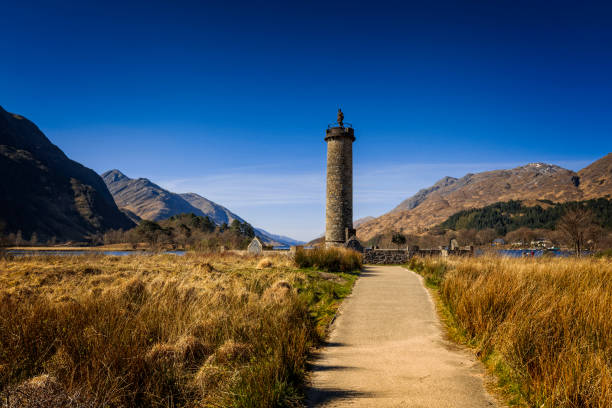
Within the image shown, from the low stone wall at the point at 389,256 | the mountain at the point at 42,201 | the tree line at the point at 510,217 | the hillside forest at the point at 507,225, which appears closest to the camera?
the low stone wall at the point at 389,256

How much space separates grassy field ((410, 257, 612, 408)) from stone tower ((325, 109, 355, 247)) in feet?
69.7

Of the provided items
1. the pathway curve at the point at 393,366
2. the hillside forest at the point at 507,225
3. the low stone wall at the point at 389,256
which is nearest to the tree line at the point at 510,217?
the hillside forest at the point at 507,225

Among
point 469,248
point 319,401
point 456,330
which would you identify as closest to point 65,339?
point 319,401

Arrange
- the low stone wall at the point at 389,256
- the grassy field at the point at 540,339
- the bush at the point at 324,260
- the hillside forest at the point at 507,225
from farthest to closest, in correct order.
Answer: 1. the hillside forest at the point at 507,225
2. the low stone wall at the point at 389,256
3. the bush at the point at 324,260
4. the grassy field at the point at 540,339

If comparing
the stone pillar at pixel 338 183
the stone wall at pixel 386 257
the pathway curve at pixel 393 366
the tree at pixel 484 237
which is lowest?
the pathway curve at pixel 393 366

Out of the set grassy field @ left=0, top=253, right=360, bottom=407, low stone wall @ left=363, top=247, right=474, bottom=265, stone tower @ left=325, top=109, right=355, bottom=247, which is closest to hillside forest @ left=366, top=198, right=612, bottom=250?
stone tower @ left=325, top=109, right=355, bottom=247

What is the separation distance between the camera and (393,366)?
468 cm

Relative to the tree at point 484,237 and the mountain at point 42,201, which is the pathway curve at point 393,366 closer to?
the tree at point 484,237

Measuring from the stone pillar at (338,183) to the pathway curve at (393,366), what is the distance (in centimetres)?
2085

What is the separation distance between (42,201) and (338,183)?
139253mm

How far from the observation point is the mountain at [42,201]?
107m

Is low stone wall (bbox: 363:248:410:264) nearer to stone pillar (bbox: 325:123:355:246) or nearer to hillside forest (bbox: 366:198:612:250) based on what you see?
stone pillar (bbox: 325:123:355:246)

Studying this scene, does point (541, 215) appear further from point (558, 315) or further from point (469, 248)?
point (558, 315)

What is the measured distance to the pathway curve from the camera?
3734mm
